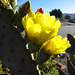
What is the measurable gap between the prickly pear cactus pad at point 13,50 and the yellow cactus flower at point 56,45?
3.5 inches

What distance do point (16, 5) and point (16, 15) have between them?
0.06 metres

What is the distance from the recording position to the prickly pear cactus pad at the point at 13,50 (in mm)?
468

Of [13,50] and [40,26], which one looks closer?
[40,26]

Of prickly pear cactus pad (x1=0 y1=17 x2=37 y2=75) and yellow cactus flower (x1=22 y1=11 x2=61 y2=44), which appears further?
prickly pear cactus pad (x1=0 y1=17 x2=37 y2=75)

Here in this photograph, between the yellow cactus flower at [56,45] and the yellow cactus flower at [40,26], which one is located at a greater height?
the yellow cactus flower at [40,26]

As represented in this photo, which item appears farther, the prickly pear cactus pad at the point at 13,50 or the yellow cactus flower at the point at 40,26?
the prickly pear cactus pad at the point at 13,50

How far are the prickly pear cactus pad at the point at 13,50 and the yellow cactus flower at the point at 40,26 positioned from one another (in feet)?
0.32

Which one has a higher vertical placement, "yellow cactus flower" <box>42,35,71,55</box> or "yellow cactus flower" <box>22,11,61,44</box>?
"yellow cactus flower" <box>22,11,61,44</box>

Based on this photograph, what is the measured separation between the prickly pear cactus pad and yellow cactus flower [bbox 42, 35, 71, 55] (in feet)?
0.29

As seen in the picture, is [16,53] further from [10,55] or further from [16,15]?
[16,15]

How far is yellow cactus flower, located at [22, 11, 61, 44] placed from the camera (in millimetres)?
364

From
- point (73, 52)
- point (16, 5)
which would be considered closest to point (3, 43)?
point (16, 5)

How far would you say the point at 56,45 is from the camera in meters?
0.41

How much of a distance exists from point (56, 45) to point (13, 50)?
6.8 inches
